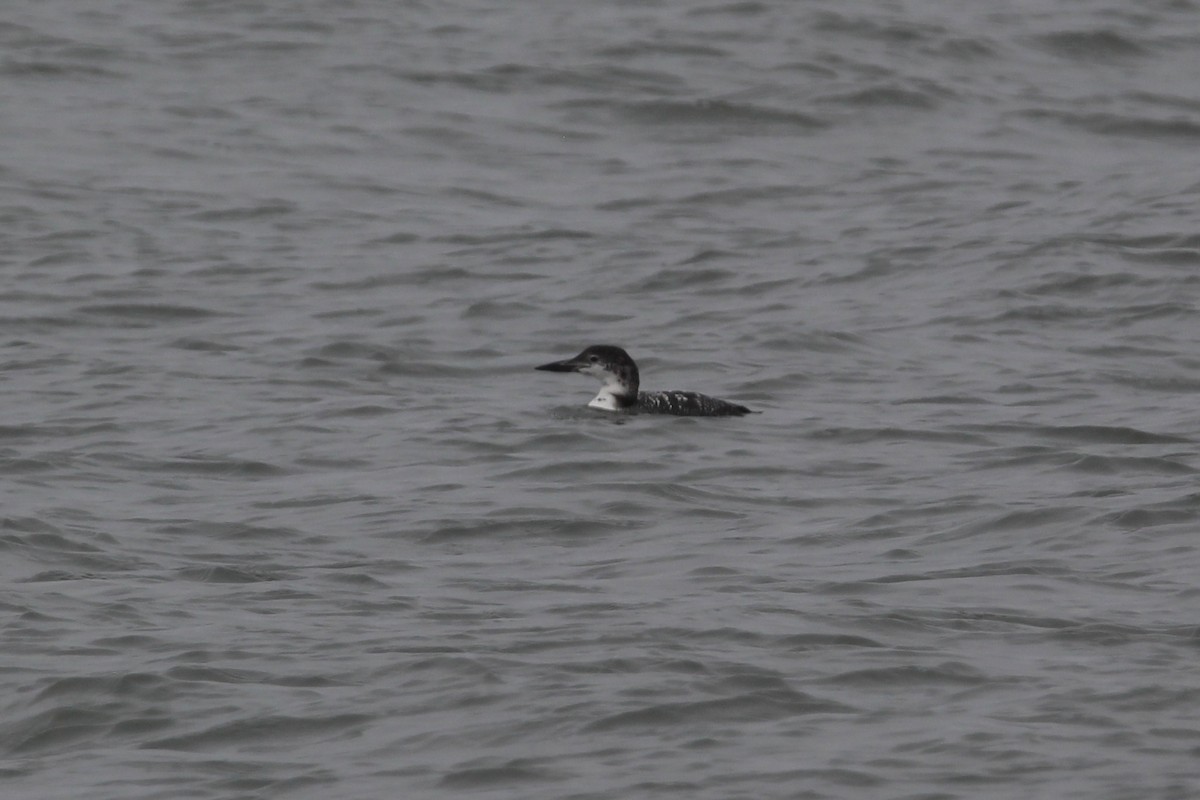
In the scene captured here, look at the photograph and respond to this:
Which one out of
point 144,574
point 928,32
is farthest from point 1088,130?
point 144,574

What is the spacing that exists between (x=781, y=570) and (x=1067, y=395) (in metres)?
4.28

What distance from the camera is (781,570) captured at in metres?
9.73

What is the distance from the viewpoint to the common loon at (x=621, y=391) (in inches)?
524

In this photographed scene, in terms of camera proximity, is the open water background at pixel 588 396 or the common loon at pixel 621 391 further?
the common loon at pixel 621 391

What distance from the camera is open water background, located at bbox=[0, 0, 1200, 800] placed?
764 centimetres

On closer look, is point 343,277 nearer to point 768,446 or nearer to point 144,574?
point 768,446

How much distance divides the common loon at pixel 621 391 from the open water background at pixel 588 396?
17 centimetres

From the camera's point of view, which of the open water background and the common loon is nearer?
the open water background

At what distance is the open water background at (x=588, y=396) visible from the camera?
7641 mm

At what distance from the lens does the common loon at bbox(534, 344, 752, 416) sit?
43.7ft

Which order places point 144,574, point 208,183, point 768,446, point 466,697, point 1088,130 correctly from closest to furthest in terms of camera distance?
point 466,697 → point 144,574 → point 768,446 → point 208,183 → point 1088,130

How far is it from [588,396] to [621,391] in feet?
2.27

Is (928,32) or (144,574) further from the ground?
(928,32)

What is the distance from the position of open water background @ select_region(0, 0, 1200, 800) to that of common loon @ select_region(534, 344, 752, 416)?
0.17 meters
